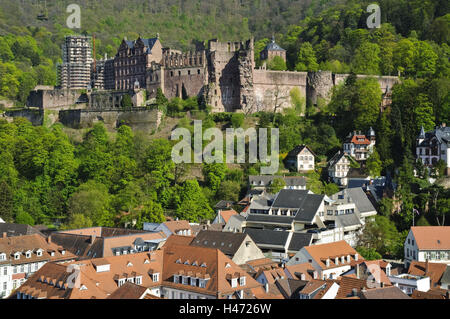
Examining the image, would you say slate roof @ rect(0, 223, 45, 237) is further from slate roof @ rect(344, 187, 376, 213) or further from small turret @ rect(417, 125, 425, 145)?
small turret @ rect(417, 125, 425, 145)

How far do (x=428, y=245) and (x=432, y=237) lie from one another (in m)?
0.86

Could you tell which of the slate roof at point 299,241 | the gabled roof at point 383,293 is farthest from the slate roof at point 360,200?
the gabled roof at point 383,293

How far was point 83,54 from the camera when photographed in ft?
283

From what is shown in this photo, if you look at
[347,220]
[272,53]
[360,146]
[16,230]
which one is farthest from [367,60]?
[16,230]

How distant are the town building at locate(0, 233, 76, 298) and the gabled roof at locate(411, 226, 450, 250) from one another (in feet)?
78.1

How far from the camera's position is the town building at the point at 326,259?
38.2m

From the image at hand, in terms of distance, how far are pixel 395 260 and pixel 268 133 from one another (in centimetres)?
2225

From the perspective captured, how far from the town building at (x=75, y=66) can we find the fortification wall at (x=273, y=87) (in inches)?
941

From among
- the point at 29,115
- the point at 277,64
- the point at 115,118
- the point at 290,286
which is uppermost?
the point at 277,64

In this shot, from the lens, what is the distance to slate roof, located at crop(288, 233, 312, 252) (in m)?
42.3

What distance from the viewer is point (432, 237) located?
4412 centimetres

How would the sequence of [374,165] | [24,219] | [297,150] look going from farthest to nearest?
[297,150]
[374,165]
[24,219]

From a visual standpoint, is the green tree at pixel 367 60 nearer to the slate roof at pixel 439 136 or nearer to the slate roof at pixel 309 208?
the slate roof at pixel 439 136

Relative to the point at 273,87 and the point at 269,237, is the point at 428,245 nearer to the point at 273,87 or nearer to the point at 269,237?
the point at 269,237
